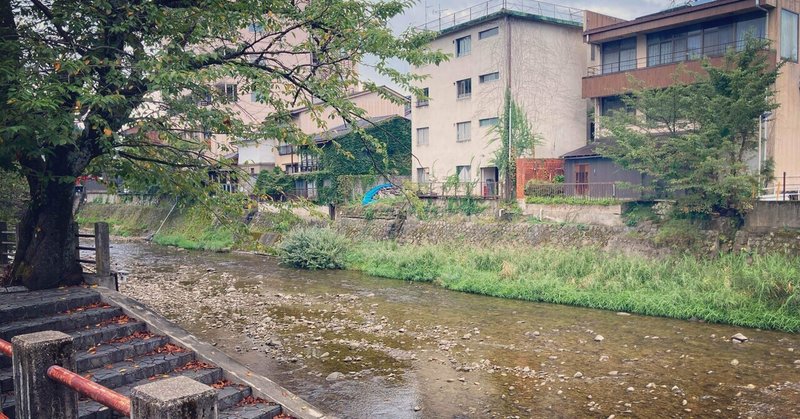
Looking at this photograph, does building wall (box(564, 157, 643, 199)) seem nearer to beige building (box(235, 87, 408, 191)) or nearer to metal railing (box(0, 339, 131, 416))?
beige building (box(235, 87, 408, 191))

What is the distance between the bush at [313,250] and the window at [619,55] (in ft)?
57.8

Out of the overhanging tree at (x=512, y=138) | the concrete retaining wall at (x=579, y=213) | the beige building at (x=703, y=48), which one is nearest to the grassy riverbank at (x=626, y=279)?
the concrete retaining wall at (x=579, y=213)

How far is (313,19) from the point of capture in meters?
10.1

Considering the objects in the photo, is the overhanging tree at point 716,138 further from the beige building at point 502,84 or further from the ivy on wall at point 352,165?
the ivy on wall at point 352,165

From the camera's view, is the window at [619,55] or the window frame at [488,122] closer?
the window at [619,55]

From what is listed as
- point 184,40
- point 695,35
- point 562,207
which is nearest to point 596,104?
point 695,35

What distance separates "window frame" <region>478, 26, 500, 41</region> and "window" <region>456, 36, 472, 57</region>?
942 millimetres

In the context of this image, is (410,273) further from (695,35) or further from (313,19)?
(695,35)

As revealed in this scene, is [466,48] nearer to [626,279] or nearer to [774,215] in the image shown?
[626,279]

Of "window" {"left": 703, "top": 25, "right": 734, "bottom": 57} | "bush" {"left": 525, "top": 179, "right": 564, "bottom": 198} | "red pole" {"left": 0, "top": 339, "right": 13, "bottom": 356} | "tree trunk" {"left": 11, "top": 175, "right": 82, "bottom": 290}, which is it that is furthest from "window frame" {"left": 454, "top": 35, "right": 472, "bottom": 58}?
"red pole" {"left": 0, "top": 339, "right": 13, "bottom": 356}

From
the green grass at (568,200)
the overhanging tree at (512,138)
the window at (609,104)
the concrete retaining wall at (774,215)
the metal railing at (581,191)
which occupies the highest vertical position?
the window at (609,104)

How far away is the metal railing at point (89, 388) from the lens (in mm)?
3609

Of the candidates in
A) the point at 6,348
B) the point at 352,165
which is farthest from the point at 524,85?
the point at 6,348

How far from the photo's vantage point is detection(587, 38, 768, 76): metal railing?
2523cm
